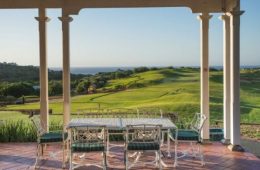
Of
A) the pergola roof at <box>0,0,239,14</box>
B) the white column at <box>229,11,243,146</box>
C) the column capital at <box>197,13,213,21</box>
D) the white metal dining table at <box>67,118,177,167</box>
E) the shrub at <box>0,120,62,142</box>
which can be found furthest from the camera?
the shrub at <box>0,120,62,142</box>

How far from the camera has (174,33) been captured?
1224 centimetres

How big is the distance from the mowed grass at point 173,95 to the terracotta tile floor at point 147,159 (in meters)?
4.41

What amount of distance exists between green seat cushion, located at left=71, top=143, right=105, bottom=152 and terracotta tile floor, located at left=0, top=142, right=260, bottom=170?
22.9 inches

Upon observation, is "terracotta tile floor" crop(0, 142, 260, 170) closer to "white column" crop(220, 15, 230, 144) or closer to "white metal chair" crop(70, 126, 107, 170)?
"white metal chair" crop(70, 126, 107, 170)

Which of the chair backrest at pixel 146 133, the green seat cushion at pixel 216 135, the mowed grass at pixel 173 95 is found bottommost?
the green seat cushion at pixel 216 135

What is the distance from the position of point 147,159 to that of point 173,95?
22.1 feet

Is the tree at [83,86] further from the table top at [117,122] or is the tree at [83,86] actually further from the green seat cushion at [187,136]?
the green seat cushion at [187,136]

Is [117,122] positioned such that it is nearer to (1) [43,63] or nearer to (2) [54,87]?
(1) [43,63]

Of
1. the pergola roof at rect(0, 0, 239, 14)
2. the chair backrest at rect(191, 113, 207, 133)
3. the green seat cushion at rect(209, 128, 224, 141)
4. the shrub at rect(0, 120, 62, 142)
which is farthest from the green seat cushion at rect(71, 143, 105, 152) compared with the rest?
the green seat cushion at rect(209, 128, 224, 141)

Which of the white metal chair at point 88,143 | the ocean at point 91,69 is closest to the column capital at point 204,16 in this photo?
the white metal chair at point 88,143

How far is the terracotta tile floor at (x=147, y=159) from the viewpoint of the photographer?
18.3 feet

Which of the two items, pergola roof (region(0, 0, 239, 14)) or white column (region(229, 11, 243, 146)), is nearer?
white column (region(229, 11, 243, 146))

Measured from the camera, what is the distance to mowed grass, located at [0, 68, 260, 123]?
11547 millimetres

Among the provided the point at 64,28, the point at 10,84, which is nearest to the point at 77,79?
the point at 10,84
